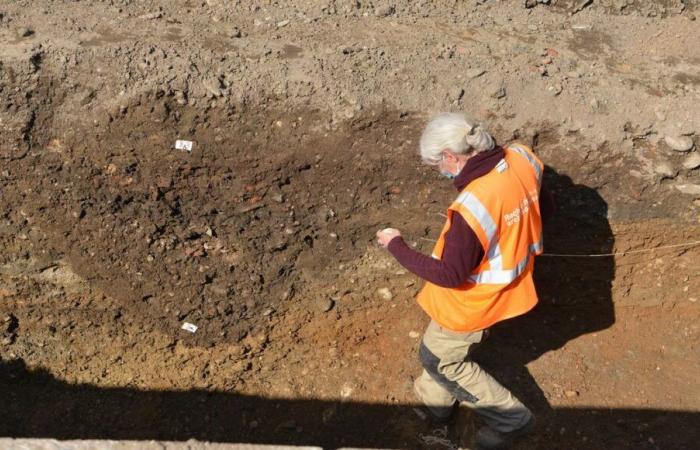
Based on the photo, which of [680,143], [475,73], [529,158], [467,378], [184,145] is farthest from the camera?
[475,73]

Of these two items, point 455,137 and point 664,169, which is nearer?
point 455,137

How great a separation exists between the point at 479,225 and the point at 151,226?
7.38 feet

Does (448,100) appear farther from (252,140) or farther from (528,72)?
(252,140)

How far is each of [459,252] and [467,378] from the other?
1.14 meters

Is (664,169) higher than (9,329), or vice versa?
(664,169)

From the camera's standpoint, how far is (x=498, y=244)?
3.27 m

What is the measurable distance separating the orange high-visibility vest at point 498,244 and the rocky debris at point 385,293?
36.8 inches

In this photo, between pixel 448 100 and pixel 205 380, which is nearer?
pixel 448 100

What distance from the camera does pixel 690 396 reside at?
185 inches

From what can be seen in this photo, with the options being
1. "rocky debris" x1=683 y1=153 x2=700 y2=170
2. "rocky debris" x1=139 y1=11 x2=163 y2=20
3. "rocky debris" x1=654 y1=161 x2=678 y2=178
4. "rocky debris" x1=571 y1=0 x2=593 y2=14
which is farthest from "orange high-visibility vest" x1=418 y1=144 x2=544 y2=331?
"rocky debris" x1=139 y1=11 x2=163 y2=20

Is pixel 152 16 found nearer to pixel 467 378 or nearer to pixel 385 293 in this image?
pixel 385 293

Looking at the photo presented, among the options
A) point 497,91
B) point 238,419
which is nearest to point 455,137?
point 497,91

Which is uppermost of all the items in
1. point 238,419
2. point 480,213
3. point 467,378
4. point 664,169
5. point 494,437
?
point 480,213

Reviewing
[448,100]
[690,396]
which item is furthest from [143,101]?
[690,396]
